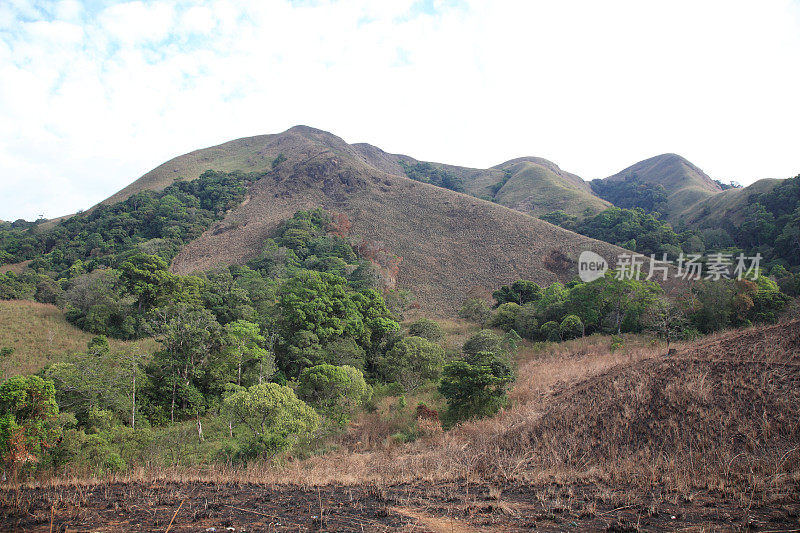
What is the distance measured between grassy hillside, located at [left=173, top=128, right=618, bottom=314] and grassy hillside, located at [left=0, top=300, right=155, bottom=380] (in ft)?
58.2

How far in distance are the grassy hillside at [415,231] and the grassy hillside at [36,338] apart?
17739 mm

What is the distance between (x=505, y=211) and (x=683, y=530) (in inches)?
2116

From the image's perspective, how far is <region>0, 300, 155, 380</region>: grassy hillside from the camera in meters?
18.0

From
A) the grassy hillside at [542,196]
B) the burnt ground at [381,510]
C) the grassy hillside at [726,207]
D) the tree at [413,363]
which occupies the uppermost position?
the grassy hillside at [542,196]

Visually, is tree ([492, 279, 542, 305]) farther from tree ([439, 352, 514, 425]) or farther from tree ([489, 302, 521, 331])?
tree ([439, 352, 514, 425])

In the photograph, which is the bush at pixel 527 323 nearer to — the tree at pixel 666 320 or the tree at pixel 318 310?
the tree at pixel 666 320

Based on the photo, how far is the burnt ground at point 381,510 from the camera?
191 inches

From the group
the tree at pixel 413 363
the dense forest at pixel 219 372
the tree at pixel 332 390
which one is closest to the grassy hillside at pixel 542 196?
the dense forest at pixel 219 372

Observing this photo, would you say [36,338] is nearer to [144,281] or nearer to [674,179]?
[144,281]

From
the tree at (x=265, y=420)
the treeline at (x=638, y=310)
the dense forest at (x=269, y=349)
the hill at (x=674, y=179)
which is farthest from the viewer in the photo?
the hill at (x=674, y=179)

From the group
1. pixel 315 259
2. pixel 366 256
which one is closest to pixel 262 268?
pixel 315 259

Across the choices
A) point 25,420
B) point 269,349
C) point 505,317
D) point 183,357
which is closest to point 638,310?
point 505,317

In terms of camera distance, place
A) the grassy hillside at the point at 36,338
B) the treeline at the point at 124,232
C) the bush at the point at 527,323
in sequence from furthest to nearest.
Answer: the treeline at the point at 124,232 → the bush at the point at 527,323 → the grassy hillside at the point at 36,338

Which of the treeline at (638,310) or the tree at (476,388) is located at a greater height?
the treeline at (638,310)
